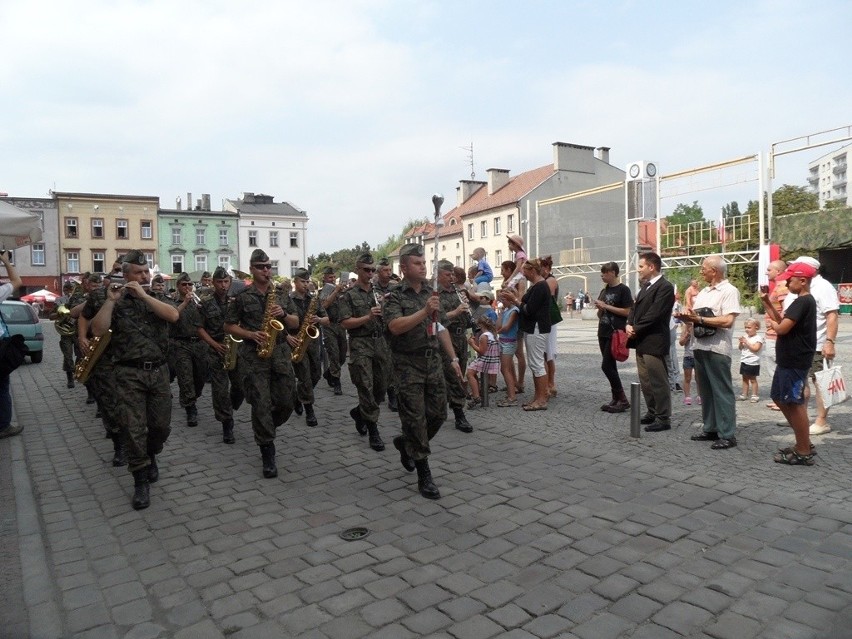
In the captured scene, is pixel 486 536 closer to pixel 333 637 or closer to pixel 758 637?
pixel 333 637

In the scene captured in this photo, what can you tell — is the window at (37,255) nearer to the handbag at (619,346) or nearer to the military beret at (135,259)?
the military beret at (135,259)

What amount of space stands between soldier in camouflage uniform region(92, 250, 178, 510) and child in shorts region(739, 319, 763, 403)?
23.4 ft

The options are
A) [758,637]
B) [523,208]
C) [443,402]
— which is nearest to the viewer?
[758,637]

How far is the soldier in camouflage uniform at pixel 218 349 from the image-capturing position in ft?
24.5

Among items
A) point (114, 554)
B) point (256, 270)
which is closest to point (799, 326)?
point (256, 270)

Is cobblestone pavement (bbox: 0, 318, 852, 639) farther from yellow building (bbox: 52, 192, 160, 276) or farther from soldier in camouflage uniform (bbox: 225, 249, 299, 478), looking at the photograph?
yellow building (bbox: 52, 192, 160, 276)

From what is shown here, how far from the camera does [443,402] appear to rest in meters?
5.39

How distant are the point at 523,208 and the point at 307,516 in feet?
154

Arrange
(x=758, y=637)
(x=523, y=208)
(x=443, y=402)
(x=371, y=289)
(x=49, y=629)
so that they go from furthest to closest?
(x=523, y=208), (x=371, y=289), (x=443, y=402), (x=49, y=629), (x=758, y=637)

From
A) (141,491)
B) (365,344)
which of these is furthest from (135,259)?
(365,344)

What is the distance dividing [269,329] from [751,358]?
632 cm

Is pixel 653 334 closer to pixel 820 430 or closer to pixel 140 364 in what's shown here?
pixel 820 430

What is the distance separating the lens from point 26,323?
16.2 meters

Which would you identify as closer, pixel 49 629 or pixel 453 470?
pixel 49 629
